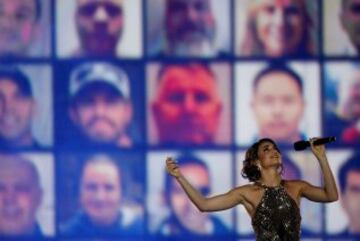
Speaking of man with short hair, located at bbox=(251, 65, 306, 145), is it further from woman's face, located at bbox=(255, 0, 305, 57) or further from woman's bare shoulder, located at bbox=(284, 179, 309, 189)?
woman's bare shoulder, located at bbox=(284, 179, 309, 189)

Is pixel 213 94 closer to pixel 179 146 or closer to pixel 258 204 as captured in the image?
pixel 179 146

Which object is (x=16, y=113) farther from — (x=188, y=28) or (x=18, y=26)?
(x=188, y=28)

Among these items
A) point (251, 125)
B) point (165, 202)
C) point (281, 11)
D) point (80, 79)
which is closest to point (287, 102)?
point (251, 125)

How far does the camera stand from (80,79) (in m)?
4.40

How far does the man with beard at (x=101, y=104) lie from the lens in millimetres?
4402

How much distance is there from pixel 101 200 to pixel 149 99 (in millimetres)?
649

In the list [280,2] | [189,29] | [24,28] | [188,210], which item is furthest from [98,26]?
[188,210]

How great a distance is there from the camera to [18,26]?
14.4ft

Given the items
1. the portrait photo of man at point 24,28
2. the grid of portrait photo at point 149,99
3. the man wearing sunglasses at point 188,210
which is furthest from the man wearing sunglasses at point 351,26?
the portrait photo of man at point 24,28

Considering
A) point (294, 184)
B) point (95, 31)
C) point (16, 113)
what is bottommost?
point (294, 184)

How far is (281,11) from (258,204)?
1.42m

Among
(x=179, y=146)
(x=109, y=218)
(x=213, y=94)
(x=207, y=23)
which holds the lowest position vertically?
(x=109, y=218)

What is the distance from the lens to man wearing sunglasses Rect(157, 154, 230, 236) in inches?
174

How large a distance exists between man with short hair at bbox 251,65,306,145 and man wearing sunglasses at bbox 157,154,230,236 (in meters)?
0.42
